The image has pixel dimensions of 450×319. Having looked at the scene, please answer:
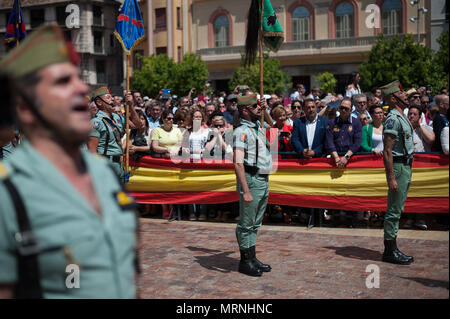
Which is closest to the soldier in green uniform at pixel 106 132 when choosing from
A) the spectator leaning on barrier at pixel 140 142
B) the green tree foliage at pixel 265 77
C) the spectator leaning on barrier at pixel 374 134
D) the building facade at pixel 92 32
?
the spectator leaning on barrier at pixel 140 142

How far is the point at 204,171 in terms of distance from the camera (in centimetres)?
1048

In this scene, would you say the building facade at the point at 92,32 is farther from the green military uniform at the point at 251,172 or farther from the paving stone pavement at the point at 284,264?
the green military uniform at the point at 251,172

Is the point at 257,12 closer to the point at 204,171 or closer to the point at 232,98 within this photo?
the point at 204,171

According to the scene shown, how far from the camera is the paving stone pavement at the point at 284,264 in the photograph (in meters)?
6.06

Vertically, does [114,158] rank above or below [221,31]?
below

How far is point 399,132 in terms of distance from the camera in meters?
6.94

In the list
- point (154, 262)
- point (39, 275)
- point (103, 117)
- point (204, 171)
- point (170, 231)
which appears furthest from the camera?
point (204, 171)

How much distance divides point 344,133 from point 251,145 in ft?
10.7

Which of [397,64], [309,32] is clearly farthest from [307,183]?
[309,32]

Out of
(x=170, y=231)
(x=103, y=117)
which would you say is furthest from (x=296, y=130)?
(x=103, y=117)

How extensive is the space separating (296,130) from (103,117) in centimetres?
336

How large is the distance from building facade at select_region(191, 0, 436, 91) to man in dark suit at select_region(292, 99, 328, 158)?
3141cm

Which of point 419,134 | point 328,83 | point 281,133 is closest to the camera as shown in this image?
point 419,134

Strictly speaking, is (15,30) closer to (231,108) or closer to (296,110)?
(231,108)
